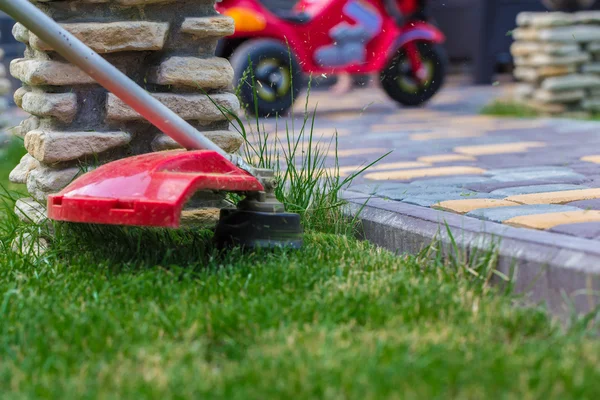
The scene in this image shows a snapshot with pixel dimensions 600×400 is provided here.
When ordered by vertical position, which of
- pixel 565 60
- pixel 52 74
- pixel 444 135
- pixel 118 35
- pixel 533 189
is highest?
pixel 118 35

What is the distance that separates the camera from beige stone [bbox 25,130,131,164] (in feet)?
8.03

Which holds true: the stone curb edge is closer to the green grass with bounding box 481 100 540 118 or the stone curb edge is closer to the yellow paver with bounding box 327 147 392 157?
the yellow paver with bounding box 327 147 392 157

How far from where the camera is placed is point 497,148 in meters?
4.12

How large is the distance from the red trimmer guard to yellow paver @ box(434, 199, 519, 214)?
59 centimetres

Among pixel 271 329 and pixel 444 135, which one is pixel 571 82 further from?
pixel 271 329

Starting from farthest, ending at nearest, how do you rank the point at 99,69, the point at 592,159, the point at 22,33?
the point at 592,159 < the point at 22,33 < the point at 99,69

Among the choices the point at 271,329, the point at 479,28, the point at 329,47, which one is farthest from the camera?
the point at 479,28

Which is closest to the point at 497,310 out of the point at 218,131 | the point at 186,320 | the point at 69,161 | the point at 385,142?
the point at 186,320

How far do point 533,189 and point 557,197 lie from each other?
0.62ft

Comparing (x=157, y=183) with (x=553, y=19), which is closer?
(x=157, y=183)

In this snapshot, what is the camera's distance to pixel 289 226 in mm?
2266

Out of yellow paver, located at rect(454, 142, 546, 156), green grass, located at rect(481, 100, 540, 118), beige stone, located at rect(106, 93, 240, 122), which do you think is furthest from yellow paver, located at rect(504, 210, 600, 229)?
green grass, located at rect(481, 100, 540, 118)

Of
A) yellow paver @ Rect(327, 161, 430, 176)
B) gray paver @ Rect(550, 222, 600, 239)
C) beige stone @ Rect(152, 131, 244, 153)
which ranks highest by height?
beige stone @ Rect(152, 131, 244, 153)

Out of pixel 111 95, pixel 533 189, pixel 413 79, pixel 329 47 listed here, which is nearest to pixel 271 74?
pixel 329 47
